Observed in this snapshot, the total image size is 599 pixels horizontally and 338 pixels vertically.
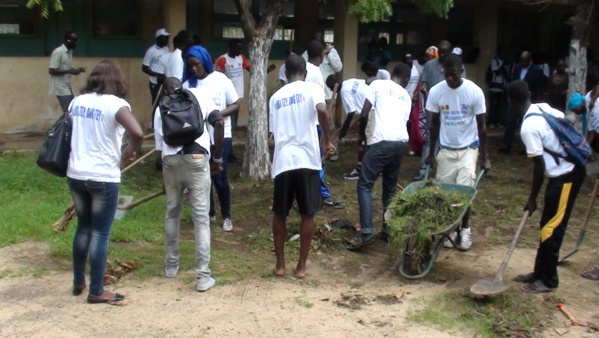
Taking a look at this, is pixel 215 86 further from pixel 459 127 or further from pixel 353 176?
pixel 353 176

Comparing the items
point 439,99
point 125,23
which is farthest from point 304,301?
point 125,23

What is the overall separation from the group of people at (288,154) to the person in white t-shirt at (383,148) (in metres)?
0.01

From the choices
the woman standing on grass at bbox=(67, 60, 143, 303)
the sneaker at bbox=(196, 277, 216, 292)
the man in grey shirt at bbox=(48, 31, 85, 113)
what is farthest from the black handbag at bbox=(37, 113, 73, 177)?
the man in grey shirt at bbox=(48, 31, 85, 113)

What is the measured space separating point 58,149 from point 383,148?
9.83ft

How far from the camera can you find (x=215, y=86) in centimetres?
682

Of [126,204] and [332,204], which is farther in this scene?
[332,204]

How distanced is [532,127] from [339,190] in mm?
3848

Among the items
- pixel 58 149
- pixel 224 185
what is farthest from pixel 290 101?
pixel 58 149

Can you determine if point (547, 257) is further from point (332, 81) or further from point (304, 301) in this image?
point (332, 81)

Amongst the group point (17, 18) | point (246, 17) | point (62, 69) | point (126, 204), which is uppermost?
point (17, 18)

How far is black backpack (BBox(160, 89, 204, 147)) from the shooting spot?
5.24m

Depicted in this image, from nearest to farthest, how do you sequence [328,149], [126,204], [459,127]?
[328,149], [126,204], [459,127]

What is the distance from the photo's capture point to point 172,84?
5.63 metres

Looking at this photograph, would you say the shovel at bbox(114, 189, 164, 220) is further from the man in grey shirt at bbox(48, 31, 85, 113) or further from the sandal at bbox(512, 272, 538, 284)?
the man in grey shirt at bbox(48, 31, 85, 113)
